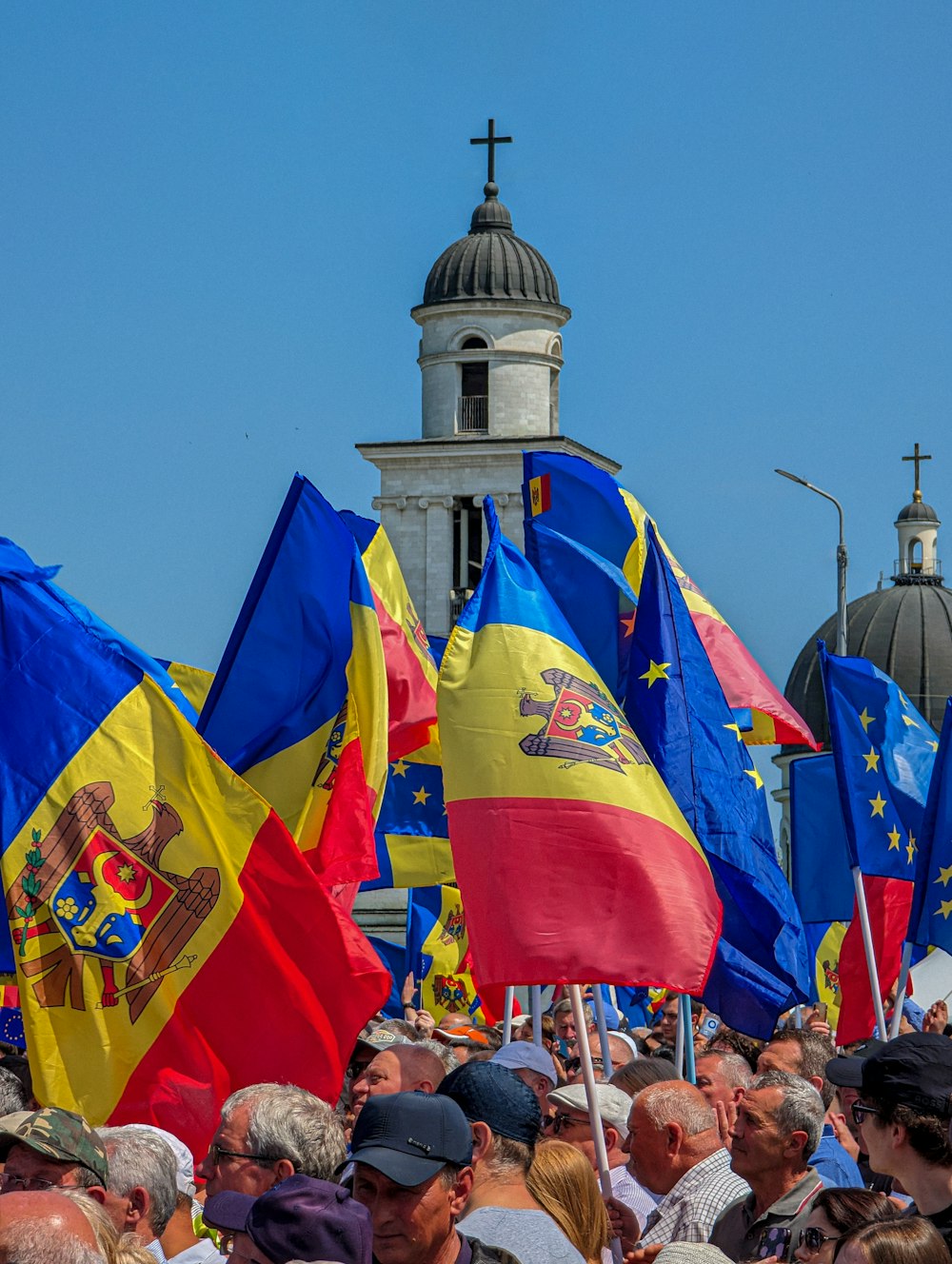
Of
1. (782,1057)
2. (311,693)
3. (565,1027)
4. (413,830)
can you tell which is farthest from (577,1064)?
(413,830)

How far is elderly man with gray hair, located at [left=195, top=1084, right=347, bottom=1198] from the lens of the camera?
6355 millimetres

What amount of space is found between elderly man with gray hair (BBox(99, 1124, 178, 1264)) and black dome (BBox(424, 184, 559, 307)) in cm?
5780

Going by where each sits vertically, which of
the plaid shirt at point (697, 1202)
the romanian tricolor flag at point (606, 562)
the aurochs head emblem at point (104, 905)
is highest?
the romanian tricolor flag at point (606, 562)

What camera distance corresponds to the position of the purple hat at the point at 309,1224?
206 inches

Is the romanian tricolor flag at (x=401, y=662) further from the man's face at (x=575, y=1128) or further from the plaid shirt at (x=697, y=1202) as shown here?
the plaid shirt at (x=697, y=1202)

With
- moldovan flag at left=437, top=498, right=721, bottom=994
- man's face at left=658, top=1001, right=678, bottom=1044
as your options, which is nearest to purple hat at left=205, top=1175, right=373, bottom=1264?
moldovan flag at left=437, top=498, right=721, bottom=994

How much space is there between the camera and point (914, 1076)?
5754 millimetres

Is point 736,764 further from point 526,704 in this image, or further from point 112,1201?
point 112,1201

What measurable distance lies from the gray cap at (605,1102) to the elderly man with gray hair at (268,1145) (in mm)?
1819

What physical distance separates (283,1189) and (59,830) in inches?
140

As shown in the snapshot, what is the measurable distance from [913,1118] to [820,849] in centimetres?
1215

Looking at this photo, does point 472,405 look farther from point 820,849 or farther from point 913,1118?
point 913,1118

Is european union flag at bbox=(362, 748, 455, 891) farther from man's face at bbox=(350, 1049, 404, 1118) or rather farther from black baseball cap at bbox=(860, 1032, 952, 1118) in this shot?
black baseball cap at bbox=(860, 1032, 952, 1118)

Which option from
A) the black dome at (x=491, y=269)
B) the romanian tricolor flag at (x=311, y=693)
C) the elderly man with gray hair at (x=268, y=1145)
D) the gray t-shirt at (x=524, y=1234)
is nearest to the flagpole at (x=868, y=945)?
the romanian tricolor flag at (x=311, y=693)
